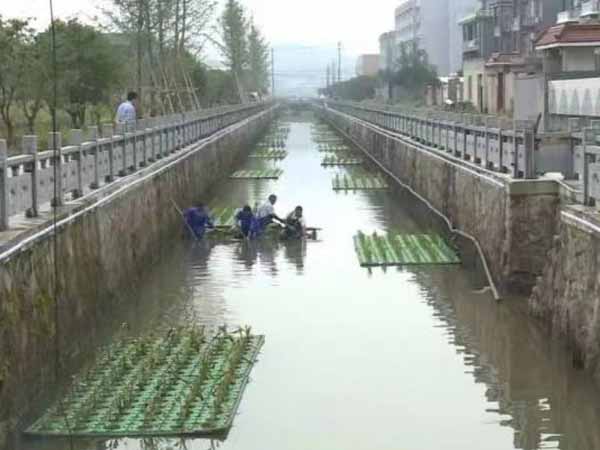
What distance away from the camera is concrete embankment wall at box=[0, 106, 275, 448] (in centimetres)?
1110

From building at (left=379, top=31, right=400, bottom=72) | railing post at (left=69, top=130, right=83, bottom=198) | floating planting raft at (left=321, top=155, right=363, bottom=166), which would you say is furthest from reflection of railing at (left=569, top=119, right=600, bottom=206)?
building at (left=379, top=31, right=400, bottom=72)

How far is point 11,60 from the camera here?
116 ft

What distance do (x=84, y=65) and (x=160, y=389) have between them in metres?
33.5

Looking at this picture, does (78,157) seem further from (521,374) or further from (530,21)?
(530,21)

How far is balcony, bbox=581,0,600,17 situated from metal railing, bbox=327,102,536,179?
8144mm

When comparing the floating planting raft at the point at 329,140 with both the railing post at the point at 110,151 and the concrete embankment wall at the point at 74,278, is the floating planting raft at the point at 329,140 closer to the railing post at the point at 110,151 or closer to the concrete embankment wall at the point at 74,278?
the concrete embankment wall at the point at 74,278

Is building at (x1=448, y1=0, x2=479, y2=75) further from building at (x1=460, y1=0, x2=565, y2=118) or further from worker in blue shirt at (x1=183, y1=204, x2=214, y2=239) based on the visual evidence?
worker in blue shirt at (x1=183, y1=204, x2=214, y2=239)

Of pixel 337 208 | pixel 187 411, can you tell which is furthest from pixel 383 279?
pixel 337 208

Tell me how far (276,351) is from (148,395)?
2946mm

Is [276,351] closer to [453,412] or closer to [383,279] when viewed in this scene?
[453,412]

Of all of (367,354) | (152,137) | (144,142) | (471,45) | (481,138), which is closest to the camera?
(367,354)

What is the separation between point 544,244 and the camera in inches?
683

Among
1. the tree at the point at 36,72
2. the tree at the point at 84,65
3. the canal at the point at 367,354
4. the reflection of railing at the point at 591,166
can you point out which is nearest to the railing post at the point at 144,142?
the canal at the point at 367,354

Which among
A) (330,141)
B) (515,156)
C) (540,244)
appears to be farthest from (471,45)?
(540,244)
